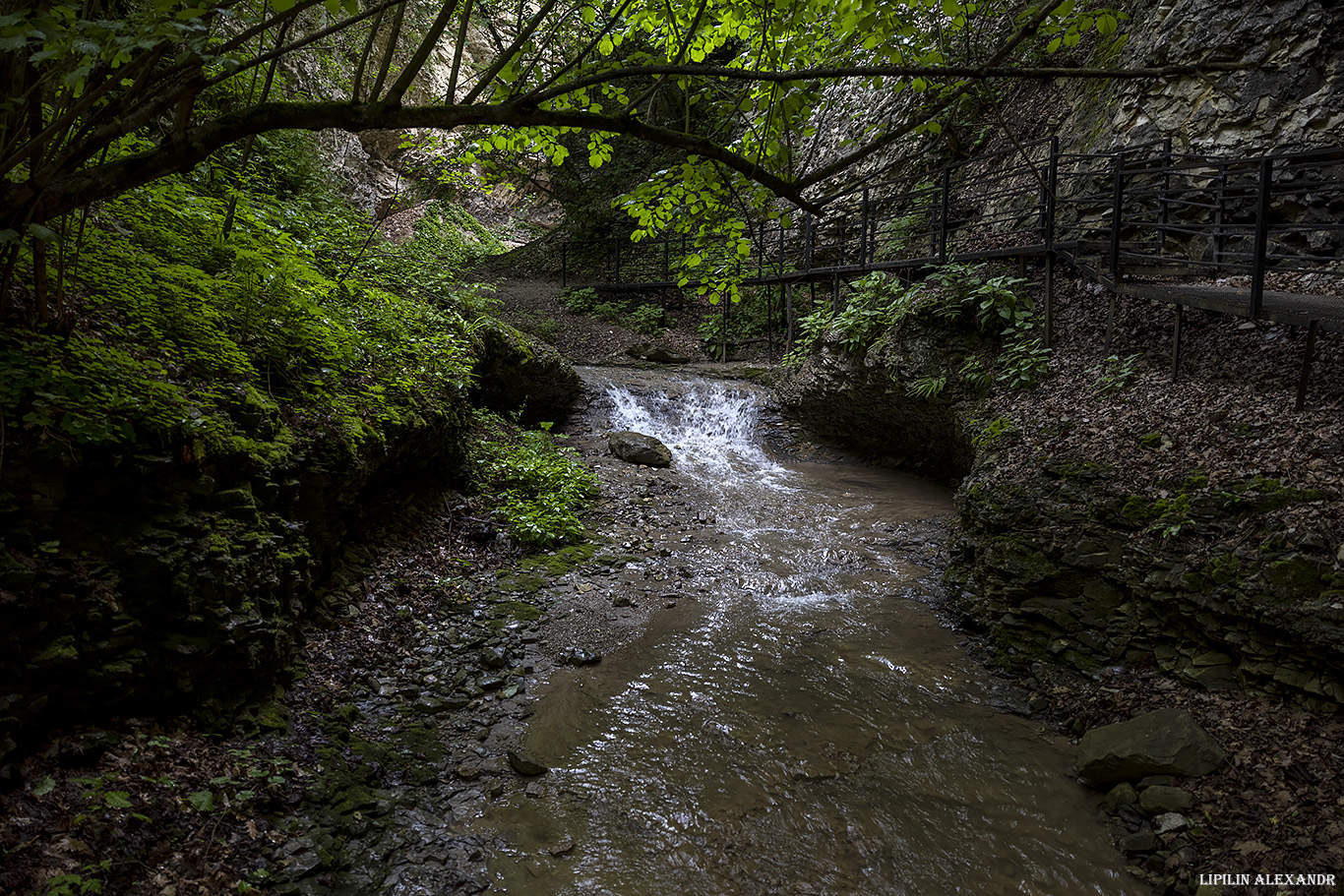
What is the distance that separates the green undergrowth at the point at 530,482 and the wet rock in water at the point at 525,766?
3.02 meters

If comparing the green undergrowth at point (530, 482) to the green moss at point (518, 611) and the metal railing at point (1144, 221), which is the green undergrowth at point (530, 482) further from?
the metal railing at point (1144, 221)

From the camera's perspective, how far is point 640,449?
384 inches

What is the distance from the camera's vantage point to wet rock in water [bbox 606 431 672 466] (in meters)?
9.73

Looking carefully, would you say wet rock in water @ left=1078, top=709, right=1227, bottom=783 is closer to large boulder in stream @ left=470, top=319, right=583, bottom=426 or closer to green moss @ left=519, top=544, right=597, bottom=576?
green moss @ left=519, top=544, right=597, bottom=576

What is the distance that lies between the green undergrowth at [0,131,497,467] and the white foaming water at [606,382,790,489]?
14.9 feet

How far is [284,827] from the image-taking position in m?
2.90

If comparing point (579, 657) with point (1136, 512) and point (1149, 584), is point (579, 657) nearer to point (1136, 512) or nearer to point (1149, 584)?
point (1149, 584)

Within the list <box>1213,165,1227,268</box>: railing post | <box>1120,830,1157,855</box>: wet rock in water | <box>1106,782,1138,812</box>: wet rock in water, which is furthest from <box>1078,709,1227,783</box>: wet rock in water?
<box>1213,165,1227,268</box>: railing post

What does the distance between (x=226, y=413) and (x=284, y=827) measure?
2419 mm

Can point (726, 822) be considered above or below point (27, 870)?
below

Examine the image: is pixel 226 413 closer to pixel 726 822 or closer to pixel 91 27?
pixel 91 27

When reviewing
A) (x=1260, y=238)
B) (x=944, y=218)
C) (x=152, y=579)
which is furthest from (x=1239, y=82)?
(x=152, y=579)

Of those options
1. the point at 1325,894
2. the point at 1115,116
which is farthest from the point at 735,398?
the point at 1325,894

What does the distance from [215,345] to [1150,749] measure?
6.38 metres
